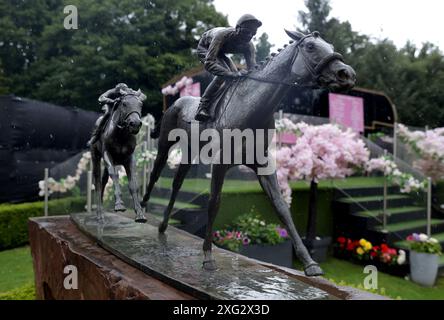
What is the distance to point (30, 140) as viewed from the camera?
12.0 metres

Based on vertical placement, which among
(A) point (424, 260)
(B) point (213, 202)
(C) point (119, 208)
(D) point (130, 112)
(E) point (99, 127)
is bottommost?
(A) point (424, 260)

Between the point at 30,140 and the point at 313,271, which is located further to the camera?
the point at 30,140

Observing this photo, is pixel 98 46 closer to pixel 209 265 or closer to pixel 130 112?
pixel 130 112

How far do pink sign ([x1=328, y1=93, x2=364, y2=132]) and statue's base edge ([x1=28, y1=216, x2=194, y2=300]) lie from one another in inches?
427

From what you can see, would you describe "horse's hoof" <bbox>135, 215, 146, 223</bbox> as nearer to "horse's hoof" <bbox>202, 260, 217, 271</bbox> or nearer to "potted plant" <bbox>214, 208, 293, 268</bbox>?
"horse's hoof" <bbox>202, 260, 217, 271</bbox>

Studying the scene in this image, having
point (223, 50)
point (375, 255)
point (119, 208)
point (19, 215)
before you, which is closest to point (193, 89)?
point (19, 215)

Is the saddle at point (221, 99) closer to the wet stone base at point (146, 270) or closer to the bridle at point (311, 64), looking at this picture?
the bridle at point (311, 64)

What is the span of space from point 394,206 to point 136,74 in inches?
542

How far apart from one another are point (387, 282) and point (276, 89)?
6374 millimetres

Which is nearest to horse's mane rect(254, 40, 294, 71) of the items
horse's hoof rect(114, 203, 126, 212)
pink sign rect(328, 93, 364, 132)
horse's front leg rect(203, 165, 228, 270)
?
horse's front leg rect(203, 165, 228, 270)

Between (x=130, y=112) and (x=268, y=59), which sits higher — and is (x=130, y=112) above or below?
below

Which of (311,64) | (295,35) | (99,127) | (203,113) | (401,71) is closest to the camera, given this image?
(311,64)

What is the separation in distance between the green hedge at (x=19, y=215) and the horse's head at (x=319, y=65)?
27.8ft

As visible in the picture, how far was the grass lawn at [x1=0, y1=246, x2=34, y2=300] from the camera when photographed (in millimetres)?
6016
